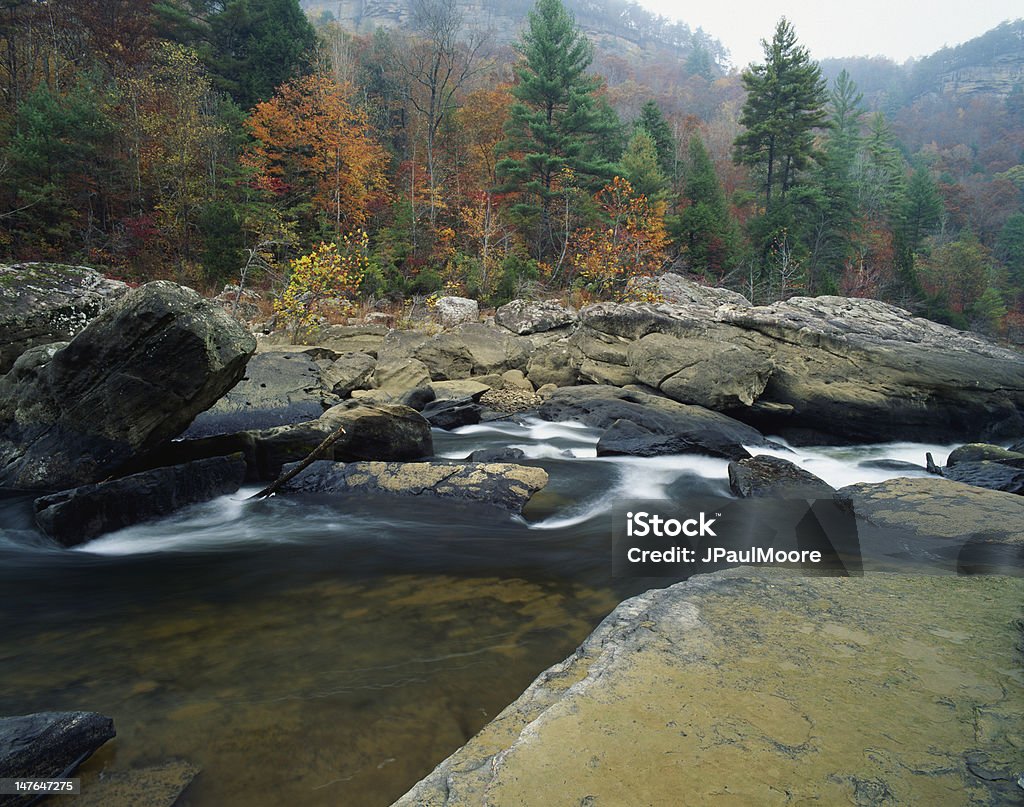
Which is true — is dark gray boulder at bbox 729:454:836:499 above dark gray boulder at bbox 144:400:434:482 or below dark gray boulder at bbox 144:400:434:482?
below

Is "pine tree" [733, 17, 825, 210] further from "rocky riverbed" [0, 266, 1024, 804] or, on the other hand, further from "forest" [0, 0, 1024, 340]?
"rocky riverbed" [0, 266, 1024, 804]

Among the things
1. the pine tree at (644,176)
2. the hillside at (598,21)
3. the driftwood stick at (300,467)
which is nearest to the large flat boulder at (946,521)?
the driftwood stick at (300,467)

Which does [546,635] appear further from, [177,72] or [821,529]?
[177,72]

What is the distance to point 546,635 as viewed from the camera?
133 inches

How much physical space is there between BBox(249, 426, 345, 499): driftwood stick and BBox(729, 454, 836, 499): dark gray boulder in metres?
4.56

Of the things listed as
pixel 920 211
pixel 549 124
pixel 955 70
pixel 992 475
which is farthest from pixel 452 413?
pixel 955 70

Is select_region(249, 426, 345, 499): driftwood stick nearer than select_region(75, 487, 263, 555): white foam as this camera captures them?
No

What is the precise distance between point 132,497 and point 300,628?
3.12m

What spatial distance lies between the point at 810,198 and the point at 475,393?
28.2 meters

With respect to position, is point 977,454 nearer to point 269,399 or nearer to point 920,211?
point 269,399

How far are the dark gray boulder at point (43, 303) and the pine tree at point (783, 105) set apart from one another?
32467 mm

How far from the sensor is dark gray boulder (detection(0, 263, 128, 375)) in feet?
24.5

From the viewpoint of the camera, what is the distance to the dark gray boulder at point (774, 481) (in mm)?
6035

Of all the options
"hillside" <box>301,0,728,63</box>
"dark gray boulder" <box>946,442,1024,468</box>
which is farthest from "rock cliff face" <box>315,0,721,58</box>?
"dark gray boulder" <box>946,442,1024,468</box>
